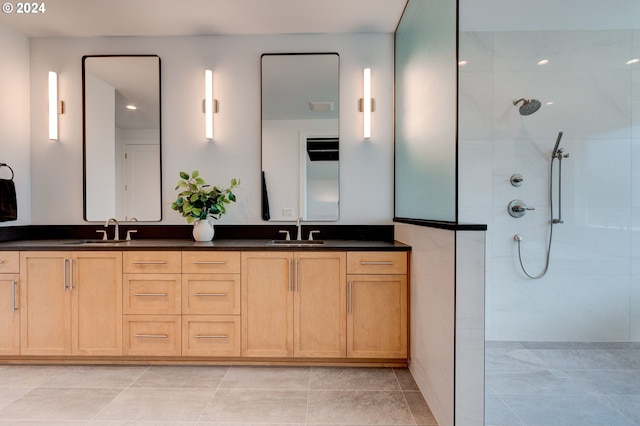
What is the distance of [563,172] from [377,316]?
77.6 inches

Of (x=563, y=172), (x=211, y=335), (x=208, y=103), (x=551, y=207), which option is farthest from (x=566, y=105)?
(x=211, y=335)

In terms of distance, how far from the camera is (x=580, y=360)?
2.57m

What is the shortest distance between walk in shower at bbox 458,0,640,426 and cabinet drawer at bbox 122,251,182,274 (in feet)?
7.40

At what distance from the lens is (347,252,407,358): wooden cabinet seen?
243 cm

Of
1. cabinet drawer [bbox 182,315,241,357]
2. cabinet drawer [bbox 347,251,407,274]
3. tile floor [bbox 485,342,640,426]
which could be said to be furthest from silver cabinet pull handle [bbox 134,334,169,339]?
tile floor [bbox 485,342,640,426]

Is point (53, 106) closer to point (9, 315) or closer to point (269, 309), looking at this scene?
point (9, 315)

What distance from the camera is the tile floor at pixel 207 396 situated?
1.87m

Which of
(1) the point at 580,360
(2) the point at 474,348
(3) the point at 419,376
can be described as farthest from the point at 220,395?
(1) the point at 580,360

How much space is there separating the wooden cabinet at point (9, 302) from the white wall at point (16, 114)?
566 mm

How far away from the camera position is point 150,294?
2475 mm

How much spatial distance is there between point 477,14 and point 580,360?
272 centimetres

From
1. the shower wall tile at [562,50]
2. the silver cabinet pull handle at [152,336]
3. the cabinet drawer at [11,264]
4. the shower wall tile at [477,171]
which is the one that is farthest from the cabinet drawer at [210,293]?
the shower wall tile at [562,50]

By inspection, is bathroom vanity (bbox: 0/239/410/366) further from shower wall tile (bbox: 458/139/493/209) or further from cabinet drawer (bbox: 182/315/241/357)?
shower wall tile (bbox: 458/139/493/209)

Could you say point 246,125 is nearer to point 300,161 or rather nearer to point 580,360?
point 300,161
